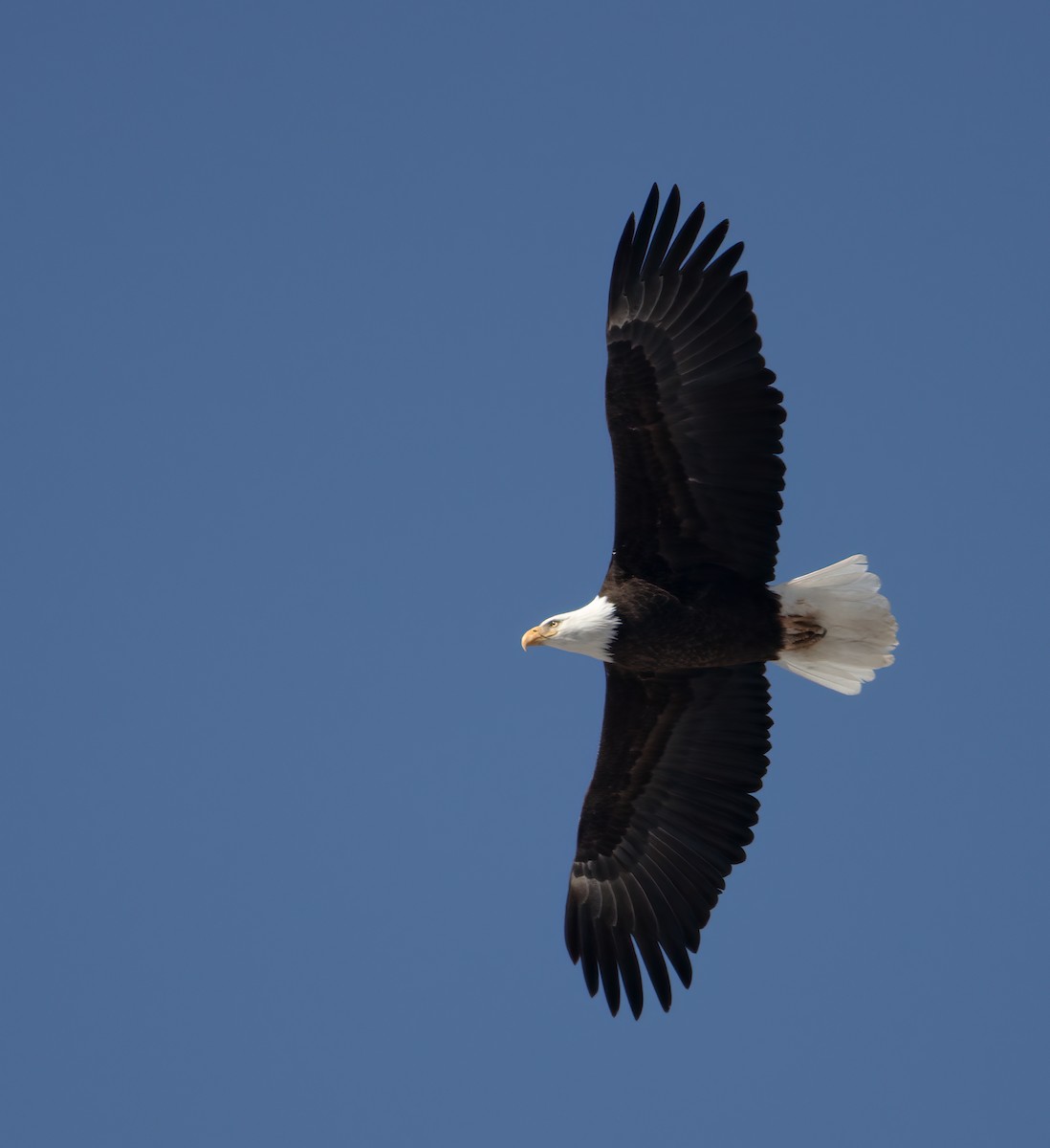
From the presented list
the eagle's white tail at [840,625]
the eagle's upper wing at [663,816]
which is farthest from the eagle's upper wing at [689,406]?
the eagle's upper wing at [663,816]

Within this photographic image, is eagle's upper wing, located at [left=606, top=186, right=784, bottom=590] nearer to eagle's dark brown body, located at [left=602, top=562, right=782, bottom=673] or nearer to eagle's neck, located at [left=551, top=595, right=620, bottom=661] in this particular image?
eagle's dark brown body, located at [left=602, top=562, right=782, bottom=673]

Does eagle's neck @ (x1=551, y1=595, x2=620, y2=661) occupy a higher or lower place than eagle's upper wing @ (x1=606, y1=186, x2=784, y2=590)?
lower

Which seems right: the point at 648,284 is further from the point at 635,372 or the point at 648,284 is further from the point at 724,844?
the point at 724,844

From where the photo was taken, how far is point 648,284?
1114cm

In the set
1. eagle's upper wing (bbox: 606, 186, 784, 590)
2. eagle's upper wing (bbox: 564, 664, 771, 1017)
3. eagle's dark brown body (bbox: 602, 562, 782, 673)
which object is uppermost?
eagle's upper wing (bbox: 606, 186, 784, 590)

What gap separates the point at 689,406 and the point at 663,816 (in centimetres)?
294

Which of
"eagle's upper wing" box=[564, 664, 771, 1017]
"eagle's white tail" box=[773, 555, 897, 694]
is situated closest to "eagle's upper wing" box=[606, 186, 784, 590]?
"eagle's white tail" box=[773, 555, 897, 694]

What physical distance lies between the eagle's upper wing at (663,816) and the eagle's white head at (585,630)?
0.66 m

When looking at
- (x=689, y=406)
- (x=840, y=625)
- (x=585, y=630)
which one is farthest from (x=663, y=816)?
(x=689, y=406)

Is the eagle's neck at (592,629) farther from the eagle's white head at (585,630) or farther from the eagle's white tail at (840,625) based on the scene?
the eagle's white tail at (840,625)

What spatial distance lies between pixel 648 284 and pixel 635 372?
1.81 feet

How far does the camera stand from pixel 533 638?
12.0 metres

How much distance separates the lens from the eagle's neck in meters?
11.6

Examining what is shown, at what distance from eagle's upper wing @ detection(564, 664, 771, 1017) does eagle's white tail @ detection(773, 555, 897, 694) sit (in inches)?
16.1
